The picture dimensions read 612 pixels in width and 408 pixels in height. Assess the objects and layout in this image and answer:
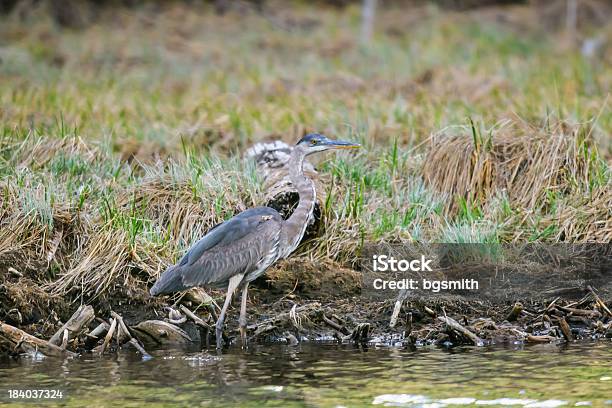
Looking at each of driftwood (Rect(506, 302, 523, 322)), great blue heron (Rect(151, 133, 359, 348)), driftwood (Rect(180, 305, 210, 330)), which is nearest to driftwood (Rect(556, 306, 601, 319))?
driftwood (Rect(506, 302, 523, 322))

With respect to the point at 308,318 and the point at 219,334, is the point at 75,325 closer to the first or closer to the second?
the point at 219,334

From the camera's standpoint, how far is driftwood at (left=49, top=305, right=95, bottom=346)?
6914 millimetres

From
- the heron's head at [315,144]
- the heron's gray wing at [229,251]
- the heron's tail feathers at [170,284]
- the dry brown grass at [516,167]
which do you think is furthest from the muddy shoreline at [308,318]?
the dry brown grass at [516,167]

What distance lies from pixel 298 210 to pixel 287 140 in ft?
10.4

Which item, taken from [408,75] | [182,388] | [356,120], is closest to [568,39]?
[408,75]

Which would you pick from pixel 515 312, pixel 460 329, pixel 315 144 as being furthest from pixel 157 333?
pixel 515 312

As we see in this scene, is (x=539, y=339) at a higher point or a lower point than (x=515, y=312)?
lower

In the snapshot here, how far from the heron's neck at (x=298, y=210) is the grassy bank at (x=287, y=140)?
0.85 meters

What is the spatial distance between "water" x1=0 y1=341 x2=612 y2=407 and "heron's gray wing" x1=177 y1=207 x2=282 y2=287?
21.0 inches

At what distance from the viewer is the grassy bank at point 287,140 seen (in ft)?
26.7

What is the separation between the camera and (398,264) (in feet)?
27.5

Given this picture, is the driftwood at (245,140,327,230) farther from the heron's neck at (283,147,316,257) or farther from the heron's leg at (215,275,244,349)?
the heron's leg at (215,275,244,349)

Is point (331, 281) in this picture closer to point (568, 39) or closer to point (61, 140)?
point (61, 140)

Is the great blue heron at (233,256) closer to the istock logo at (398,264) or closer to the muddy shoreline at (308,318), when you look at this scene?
the muddy shoreline at (308,318)
